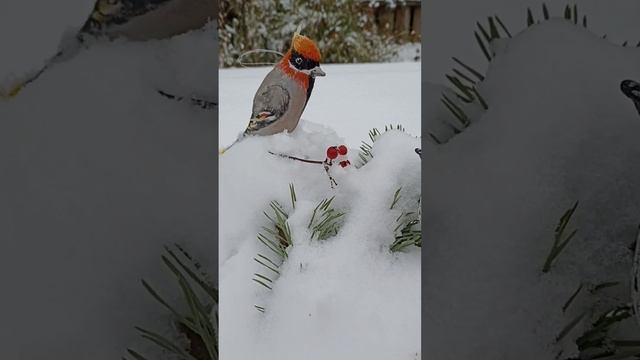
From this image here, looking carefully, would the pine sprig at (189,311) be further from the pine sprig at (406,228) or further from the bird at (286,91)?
the bird at (286,91)

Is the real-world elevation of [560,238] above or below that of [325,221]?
above

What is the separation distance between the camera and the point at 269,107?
3.83 ft

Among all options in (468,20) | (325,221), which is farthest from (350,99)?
(468,20)

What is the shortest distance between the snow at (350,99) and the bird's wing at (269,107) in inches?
1.8

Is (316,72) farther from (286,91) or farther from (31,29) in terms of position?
(31,29)

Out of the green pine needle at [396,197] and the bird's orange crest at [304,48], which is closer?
the green pine needle at [396,197]

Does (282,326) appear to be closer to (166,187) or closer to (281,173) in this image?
(281,173)

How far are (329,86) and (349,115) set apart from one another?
9 centimetres

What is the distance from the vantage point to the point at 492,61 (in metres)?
0.40

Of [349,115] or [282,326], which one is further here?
[349,115]

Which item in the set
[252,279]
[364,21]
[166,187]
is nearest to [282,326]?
[252,279]

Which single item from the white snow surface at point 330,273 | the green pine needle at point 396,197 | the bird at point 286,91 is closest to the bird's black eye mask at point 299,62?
the bird at point 286,91

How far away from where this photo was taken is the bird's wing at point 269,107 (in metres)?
1.17

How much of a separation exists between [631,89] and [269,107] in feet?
2.76
